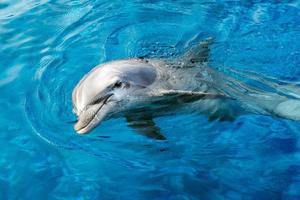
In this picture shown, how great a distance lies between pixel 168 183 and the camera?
4617 mm

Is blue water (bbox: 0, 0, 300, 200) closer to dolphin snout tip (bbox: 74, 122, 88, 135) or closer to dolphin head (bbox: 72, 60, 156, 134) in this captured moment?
dolphin head (bbox: 72, 60, 156, 134)

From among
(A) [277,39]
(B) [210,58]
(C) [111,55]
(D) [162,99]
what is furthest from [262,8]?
(D) [162,99]

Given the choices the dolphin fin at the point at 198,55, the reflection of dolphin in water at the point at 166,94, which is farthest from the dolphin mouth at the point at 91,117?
the dolphin fin at the point at 198,55

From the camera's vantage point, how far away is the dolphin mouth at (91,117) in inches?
163

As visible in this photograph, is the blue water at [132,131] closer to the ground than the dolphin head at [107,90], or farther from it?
closer to the ground

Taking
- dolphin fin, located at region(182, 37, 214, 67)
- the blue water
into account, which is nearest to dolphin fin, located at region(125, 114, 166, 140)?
the blue water

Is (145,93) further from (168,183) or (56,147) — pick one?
(56,147)

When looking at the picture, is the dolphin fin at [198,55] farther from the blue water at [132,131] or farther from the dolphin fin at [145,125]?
the dolphin fin at [145,125]

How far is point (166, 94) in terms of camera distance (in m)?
4.54

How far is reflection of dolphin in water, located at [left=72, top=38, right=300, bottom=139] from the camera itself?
4457 mm

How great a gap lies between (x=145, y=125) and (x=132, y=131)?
0.90 ft

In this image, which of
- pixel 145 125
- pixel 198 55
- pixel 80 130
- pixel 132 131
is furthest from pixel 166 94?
pixel 198 55

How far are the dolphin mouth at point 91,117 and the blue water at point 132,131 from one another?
24.9 inches

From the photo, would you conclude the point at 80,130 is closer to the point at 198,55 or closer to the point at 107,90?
the point at 107,90
